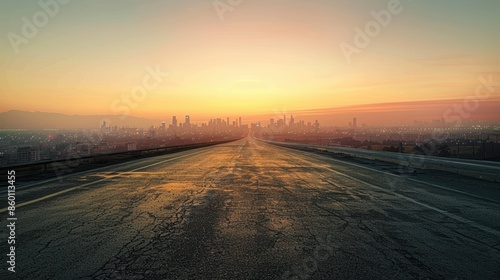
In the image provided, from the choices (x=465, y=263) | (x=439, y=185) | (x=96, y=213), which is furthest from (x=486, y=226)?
(x=96, y=213)

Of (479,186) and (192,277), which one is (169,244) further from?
(479,186)

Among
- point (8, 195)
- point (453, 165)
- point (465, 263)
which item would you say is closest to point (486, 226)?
point (465, 263)

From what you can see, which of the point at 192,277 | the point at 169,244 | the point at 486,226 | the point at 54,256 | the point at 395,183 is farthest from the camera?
the point at 395,183

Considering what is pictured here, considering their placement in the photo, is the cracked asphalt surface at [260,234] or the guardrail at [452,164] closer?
the cracked asphalt surface at [260,234]

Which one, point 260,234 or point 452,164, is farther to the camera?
point 452,164

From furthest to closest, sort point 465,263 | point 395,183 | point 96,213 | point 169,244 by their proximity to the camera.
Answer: point 395,183, point 96,213, point 169,244, point 465,263

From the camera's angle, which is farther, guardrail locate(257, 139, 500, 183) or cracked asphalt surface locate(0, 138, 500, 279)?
guardrail locate(257, 139, 500, 183)

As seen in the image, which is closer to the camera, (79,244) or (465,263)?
(465,263)
